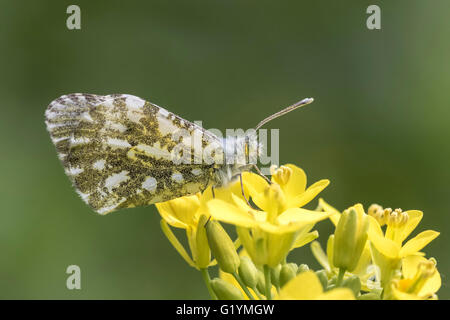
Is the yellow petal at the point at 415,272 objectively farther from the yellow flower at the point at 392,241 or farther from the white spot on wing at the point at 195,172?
the white spot on wing at the point at 195,172

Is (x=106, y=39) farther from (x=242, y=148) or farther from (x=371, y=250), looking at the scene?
(x=371, y=250)

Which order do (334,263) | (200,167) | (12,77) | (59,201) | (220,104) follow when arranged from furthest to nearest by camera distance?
1. (220,104)
2. (12,77)
3. (59,201)
4. (200,167)
5. (334,263)

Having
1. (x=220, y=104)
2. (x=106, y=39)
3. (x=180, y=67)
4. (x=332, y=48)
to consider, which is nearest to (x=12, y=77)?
(x=106, y=39)

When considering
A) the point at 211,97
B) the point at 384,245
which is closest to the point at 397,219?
the point at 384,245

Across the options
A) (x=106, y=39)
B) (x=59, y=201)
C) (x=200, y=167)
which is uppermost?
(x=106, y=39)

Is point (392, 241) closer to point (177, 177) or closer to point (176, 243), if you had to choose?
point (176, 243)

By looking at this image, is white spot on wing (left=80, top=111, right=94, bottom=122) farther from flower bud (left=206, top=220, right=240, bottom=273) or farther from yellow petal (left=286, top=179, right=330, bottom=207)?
yellow petal (left=286, top=179, right=330, bottom=207)
